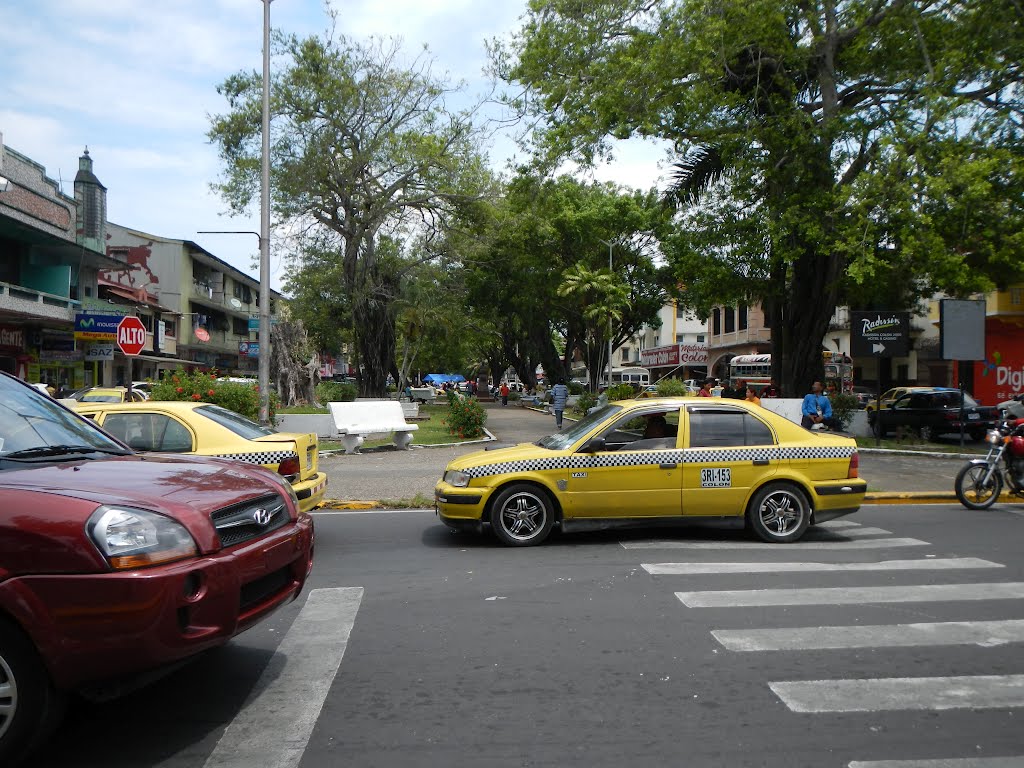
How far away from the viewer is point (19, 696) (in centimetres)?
325

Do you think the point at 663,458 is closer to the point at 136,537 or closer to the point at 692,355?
the point at 136,537

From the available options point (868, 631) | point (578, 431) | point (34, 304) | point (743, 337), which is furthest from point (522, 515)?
point (743, 337)

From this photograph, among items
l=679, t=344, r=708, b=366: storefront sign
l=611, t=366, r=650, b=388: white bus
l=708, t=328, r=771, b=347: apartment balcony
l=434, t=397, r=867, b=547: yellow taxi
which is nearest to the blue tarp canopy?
l=611, t=366, r=650, b=388: white bus

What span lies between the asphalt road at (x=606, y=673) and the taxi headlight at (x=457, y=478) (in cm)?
102

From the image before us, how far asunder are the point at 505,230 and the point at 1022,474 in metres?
22.6

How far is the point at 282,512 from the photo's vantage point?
4453 millimetres

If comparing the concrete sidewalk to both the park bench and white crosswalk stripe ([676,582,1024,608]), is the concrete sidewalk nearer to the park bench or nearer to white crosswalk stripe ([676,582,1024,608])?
the park bench

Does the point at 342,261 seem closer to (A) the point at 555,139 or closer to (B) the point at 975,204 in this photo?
(A) the point at 555,139

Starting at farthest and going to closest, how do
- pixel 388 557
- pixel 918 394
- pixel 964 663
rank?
1. pixel 918 394
2. pixel 388 557
3. pixel 964 663

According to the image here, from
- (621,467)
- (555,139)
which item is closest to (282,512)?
(621,467)

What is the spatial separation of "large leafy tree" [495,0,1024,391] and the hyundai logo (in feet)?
51.4

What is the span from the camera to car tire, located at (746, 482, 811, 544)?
8422mm

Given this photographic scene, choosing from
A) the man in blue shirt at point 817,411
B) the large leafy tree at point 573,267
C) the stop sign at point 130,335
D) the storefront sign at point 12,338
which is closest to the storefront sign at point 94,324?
the storefront sign at point 12,338

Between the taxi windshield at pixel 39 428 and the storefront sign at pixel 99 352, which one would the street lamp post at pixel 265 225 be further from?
the taxi windshield at pixel 39 428
